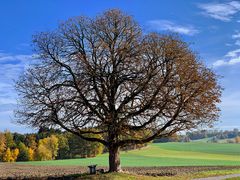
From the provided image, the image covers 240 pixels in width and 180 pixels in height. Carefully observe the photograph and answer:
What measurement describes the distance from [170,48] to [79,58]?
24.3ft

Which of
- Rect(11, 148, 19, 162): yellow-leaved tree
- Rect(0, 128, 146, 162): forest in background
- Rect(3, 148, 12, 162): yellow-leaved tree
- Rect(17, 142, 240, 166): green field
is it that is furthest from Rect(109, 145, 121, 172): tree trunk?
Rect(11, 148, 19, 162): yellow-leaved tree

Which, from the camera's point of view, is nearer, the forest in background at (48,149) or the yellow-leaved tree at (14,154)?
the forest in background at (48,149)

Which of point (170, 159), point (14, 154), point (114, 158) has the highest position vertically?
point (14, 154)

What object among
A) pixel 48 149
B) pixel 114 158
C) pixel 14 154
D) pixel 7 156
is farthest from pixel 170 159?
pixel 14 154

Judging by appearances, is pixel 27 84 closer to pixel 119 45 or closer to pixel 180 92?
pixel 119 45

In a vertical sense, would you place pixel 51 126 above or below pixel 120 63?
below

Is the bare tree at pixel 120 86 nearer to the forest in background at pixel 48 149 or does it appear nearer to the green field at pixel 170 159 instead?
the green field at pixel 170 159

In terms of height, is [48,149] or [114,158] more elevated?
[48,149]

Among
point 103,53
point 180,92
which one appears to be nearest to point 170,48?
point 180,92

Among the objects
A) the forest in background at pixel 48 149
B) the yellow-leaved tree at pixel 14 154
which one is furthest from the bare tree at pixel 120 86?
the yellow-leaved tree at pixel 14 154

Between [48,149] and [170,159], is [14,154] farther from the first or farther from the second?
[170,159]

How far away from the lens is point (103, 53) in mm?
31922

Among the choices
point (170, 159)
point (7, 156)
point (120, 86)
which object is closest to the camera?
point (120, 86)

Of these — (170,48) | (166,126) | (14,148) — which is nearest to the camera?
(170,48)
